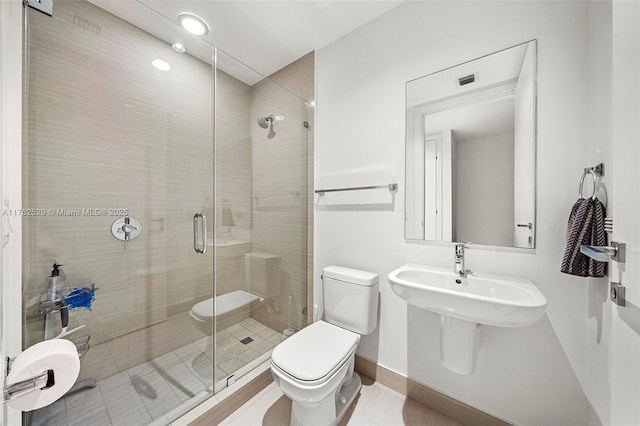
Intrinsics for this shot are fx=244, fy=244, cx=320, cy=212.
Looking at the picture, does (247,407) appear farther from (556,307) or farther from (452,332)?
(556,307)

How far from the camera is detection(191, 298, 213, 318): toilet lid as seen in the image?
1686mm

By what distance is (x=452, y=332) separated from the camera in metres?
1.21

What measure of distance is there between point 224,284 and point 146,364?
0.64 meters

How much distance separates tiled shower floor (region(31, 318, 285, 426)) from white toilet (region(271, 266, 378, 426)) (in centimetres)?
55

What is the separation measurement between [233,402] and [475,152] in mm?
1974

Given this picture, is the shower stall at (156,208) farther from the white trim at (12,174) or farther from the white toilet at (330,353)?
the white toilet at (330,353)

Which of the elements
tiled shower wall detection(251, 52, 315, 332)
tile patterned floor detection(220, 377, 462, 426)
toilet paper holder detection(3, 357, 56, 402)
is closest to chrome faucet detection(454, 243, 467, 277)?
tile patterned floor detection(220, 377, 462, 426)

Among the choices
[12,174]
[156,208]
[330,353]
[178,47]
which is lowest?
[330,353]

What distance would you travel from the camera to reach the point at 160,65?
63.2 inches

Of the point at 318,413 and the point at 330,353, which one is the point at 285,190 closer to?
the point at 330,353

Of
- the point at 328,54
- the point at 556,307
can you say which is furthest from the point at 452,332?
the point at 328,54

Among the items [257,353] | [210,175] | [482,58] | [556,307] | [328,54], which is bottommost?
[257,353]

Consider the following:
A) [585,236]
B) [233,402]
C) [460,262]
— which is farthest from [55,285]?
[585,236]

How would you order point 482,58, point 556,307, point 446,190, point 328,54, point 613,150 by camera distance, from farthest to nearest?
point 328,54 < point 446,190 < point 482,58 < point 556,307 < point 613,150
